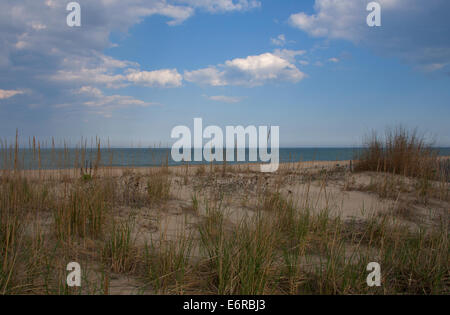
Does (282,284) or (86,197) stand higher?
(86,197)

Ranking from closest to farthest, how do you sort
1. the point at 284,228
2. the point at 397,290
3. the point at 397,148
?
the point at 397,290 < the point at 284,228 < the point at 397,148

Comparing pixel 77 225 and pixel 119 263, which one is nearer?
pixel 119 263

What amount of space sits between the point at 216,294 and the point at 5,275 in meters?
1.30

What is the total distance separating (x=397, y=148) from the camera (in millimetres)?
6316

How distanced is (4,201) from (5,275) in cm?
120

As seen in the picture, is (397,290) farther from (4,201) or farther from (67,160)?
(4,201)

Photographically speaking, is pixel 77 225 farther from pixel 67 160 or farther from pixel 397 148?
pixel 397 148

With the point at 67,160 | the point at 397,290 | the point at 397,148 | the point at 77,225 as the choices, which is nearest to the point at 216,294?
the point at 397,290

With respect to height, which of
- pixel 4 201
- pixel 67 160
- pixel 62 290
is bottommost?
pixel 62 290

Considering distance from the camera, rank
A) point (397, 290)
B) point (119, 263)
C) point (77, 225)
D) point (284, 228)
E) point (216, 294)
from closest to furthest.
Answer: point (216, 294)
point (397, 290)
point (119, 263)
point (77, 225)
point (284, 228)

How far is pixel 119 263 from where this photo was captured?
2.03m
